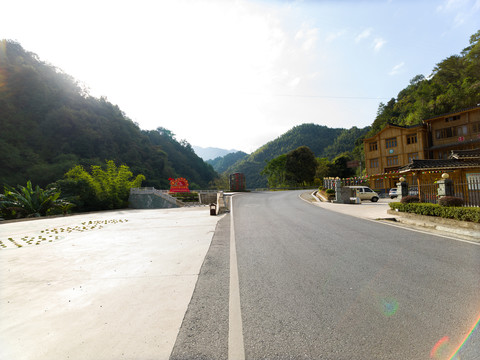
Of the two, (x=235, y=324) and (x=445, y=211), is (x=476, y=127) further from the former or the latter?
(x=235, y=324)

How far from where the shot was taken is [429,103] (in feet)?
138

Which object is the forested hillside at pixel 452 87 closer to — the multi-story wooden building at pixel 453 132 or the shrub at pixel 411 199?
the multi-story wooden building at pixel 453 132

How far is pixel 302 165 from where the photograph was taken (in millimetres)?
65125

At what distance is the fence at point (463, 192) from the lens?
9243mm

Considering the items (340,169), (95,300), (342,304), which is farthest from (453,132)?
(95,300)

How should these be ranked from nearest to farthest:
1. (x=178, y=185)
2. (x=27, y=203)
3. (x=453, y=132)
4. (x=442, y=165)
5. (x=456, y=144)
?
(x=442, y=165)
(x=27, y=203)
(x=456, y=144)
(x=453, y=132)
(x=178, y=185)

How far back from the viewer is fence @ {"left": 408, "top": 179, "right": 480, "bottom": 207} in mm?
9243

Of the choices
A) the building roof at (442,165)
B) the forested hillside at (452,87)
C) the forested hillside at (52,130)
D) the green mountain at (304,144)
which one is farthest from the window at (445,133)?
the forested hillside at (52,130)

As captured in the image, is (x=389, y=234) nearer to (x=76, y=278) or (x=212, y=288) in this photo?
(x=212, y=288)

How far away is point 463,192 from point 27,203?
2776 centimetres

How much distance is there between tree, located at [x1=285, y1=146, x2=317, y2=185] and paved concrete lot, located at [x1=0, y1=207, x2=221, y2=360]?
201ft

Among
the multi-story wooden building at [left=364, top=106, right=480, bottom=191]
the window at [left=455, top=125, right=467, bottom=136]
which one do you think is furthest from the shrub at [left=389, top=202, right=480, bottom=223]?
the window at [left=455, top=125, right=467, bottom=136]

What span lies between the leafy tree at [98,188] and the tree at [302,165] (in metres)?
44.1

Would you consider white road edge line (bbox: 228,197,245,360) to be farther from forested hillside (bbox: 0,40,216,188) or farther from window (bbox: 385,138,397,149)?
forested hillside (bbox: 0,40,216,188)
